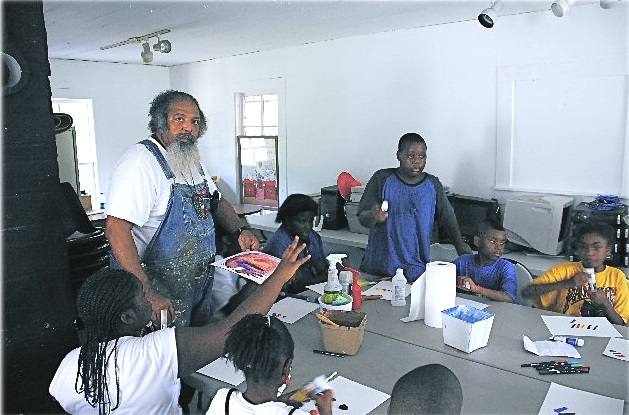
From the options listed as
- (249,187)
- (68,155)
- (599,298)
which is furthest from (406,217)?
(68,155)

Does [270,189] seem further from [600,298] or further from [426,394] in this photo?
[426,394]

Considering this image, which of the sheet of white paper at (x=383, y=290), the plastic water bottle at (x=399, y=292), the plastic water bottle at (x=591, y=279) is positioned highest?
the plastic water bottle at (x=591, y=279)

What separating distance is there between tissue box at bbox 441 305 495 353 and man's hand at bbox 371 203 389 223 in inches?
42.0

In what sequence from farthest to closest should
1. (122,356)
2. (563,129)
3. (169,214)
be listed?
1. (563,129)
2. (169,214)
3. (122,356)

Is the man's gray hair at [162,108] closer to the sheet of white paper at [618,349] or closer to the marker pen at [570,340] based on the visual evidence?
the marker pen at [570,340]

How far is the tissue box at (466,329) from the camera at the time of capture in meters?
1.90

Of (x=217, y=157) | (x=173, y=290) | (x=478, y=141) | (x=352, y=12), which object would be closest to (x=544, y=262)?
(x=478, y=141)

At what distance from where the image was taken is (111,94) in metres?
6.96

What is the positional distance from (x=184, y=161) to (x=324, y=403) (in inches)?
52.7

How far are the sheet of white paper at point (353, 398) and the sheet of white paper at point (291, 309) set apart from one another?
599 millimetres

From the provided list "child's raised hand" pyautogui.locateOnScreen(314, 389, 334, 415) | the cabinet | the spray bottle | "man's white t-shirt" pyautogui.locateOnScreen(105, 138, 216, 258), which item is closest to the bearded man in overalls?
"man's white t-shirt" pyautogui.locateOnScreen(105, 138, 216, 258)

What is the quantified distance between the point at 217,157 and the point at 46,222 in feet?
16.8

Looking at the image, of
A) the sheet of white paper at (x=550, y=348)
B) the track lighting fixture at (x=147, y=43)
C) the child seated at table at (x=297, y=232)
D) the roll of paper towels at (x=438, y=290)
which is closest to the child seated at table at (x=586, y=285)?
the sheet of white paper at (x=550, y=348)

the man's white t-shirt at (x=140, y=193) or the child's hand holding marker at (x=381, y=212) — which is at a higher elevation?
the man's white t-shirt at (x=140, y=193)
